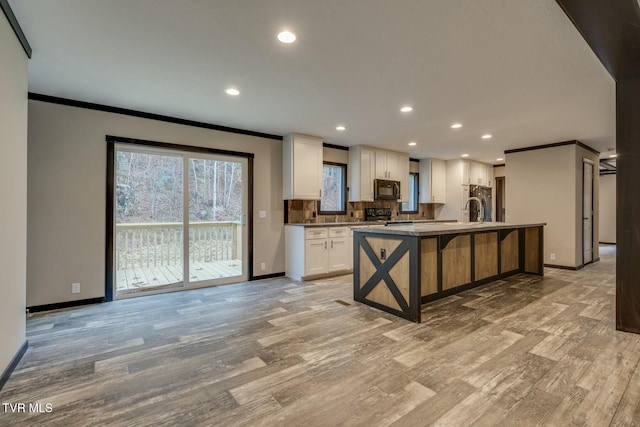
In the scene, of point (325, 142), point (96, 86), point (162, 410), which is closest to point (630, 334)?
point (162, 410)

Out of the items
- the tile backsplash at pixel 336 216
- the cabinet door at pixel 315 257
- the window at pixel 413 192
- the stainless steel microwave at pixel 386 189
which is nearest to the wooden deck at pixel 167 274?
the cabinet door at pixel 315 257

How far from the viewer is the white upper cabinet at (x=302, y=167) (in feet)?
17.0

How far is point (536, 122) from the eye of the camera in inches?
177

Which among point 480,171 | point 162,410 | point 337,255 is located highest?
point 480,171

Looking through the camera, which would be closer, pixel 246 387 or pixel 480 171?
pixel 246 387

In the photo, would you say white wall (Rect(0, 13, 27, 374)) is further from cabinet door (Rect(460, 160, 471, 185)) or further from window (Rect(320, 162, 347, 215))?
cabinet door (Rect(460, 160, 471, 185))

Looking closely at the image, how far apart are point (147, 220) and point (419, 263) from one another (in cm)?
363

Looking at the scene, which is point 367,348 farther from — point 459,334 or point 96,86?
point 96,86

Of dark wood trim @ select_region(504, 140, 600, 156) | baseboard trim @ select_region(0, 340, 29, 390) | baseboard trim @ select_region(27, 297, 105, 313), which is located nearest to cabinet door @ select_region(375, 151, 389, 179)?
dark wood trim @ select_region(504, 140, 600, 156)

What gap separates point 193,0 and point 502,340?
11.5 feet

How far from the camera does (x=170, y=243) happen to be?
4961mm

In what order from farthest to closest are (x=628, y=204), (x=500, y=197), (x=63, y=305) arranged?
1. (x=500, y=197)
2. (x=63, y=305)
3. (x=628, y=204)

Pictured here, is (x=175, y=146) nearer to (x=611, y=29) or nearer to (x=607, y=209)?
(x=611, y=29)

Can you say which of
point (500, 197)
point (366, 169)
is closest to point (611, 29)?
point (366, 169)
